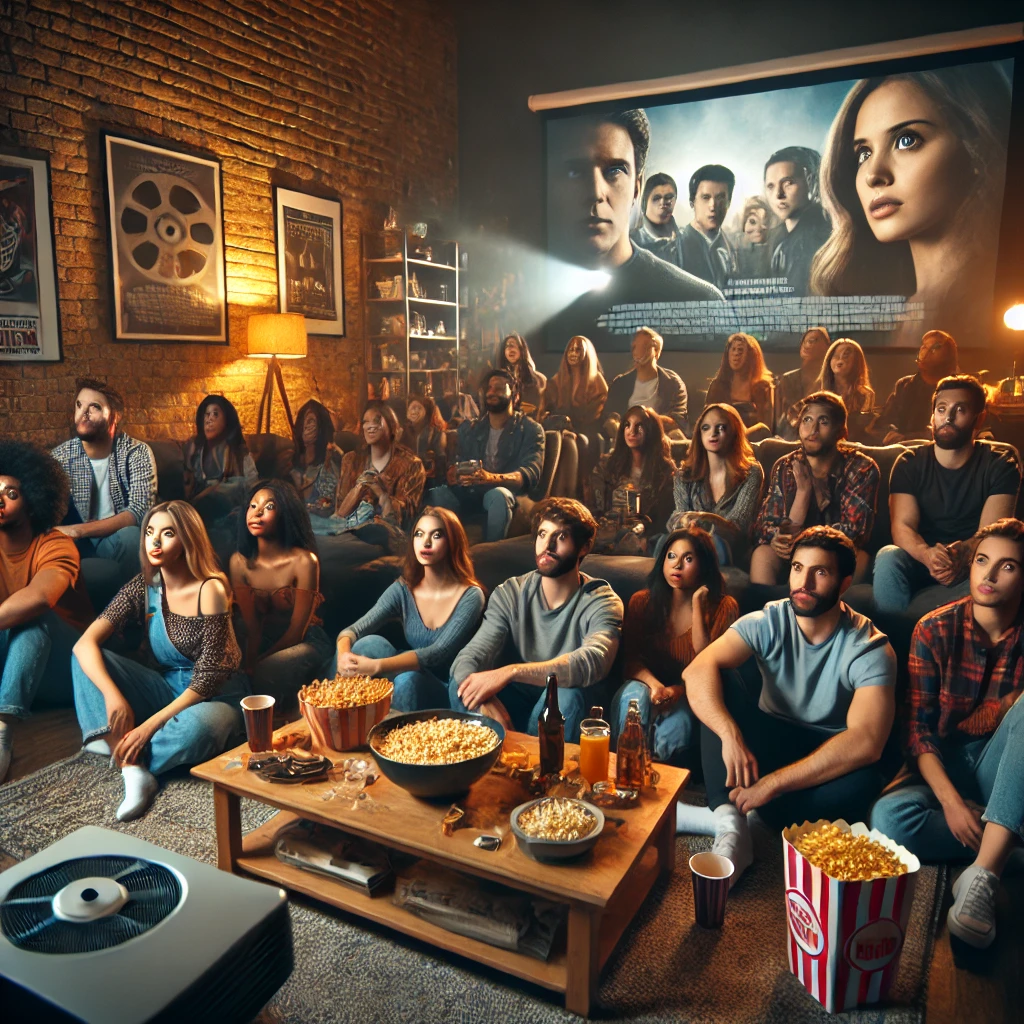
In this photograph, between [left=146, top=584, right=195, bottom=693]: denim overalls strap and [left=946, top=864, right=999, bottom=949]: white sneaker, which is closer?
[left=946, top=864, right=999, bottom=949]: white sneaker

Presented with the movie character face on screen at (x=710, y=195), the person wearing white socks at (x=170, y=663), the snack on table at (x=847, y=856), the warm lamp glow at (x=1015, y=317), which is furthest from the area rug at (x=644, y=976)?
the movie character face on screen at (x=710, y=195)

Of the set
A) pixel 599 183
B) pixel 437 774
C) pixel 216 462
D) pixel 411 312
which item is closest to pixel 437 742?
pixel 437 774

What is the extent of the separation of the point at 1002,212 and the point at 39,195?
11.8 ft

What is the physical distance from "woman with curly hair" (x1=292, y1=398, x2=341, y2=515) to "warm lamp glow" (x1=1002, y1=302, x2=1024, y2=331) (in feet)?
9.61

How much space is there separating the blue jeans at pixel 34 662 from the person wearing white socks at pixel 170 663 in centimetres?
17

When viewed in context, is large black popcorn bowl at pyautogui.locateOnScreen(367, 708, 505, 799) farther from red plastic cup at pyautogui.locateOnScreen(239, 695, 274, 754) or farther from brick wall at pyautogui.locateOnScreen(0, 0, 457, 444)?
brick wall at pyautogui.locateOnScreen(0, 0, 457, 444)

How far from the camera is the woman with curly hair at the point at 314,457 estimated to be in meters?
4.30

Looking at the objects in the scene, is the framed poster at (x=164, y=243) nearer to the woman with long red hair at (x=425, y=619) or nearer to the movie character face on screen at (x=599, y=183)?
the woman with long red hair at (x=425, y=619)

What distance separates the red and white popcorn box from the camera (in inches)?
80.0

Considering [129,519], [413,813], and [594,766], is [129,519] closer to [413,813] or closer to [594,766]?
[413,813]

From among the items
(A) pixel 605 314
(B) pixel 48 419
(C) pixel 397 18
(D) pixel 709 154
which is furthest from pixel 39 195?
(D) pixel 709 154

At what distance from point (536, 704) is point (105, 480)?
211 cm

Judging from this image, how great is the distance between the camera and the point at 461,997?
220 centimetres

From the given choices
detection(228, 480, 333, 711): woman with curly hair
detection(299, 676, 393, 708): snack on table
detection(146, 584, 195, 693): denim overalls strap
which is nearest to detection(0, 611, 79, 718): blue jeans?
detection(146, 584, 195, 693): denim overalls strap
